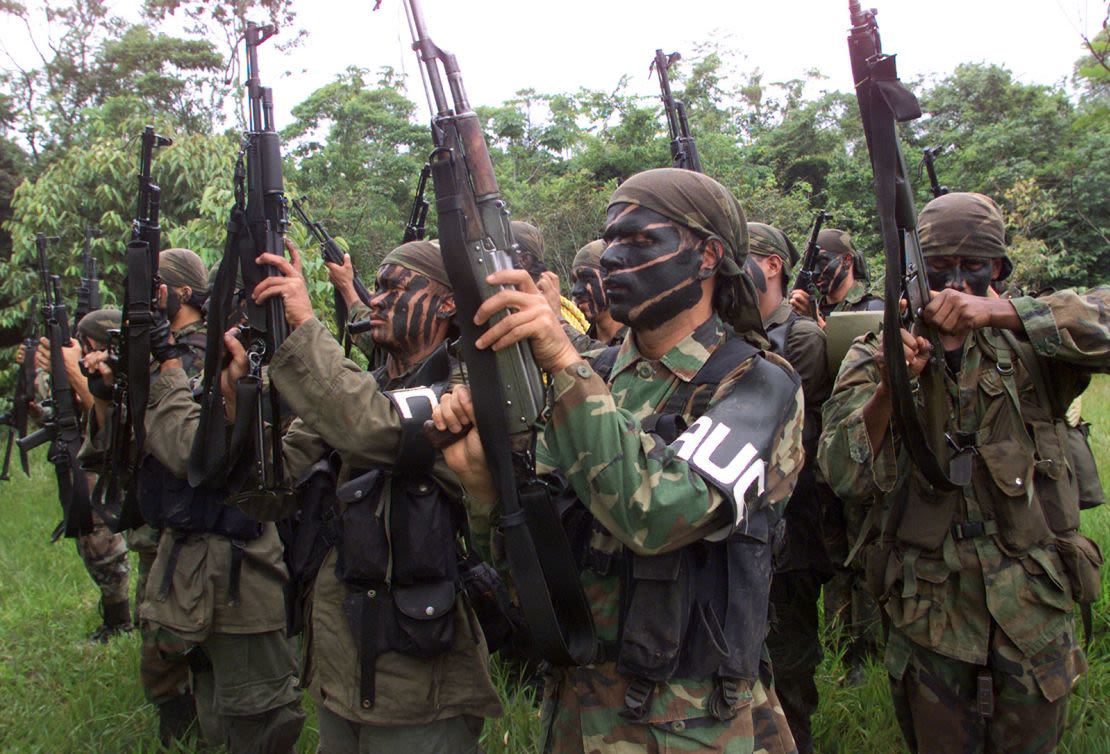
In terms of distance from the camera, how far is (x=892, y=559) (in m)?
3.13

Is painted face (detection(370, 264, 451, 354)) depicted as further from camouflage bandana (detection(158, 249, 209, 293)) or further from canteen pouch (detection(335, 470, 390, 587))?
camouflage bandana (detection(158, 249, 209, 293))

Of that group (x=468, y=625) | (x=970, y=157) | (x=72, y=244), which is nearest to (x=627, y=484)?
(x=468, y=625)

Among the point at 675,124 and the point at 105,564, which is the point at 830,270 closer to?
the point at 675,124

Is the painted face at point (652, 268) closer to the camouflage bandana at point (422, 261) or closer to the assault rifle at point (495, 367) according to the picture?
the assault rifle at point (495, 367)

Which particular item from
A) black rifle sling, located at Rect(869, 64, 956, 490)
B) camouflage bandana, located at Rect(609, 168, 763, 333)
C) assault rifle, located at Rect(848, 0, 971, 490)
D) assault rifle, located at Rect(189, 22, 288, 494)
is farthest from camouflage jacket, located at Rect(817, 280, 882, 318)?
assault rifle, located at Rect(189, 22, 288, 494)

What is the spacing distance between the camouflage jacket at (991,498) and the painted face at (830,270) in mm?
2832

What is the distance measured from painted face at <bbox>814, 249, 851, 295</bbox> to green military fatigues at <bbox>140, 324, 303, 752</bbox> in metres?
3.81

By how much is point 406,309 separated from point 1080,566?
245cm

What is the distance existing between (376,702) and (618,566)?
3.40 ft

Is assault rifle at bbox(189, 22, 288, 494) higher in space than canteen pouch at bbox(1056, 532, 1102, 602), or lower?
higher

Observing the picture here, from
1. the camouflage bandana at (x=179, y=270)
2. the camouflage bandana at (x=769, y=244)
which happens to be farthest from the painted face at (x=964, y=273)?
the camouflage bandana at (x=179, y=270)

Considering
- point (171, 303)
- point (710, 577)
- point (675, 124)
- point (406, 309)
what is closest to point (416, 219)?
point (171, 303)

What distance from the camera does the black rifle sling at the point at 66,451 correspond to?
213 inches

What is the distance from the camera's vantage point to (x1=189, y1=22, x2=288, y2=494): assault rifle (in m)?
2.86
